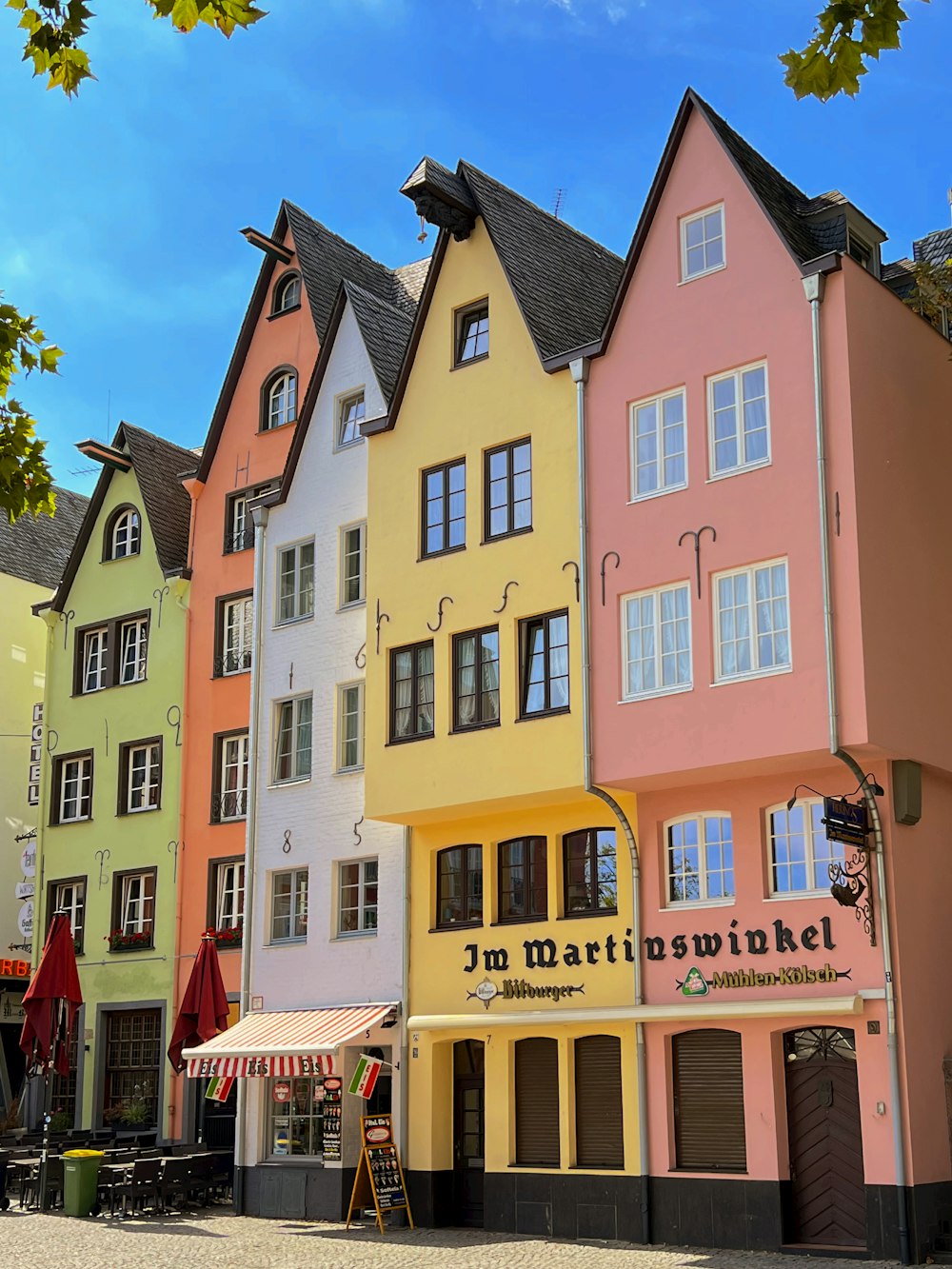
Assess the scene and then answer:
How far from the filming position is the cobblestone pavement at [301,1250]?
65.8 feet

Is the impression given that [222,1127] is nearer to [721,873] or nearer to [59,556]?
[721,873]

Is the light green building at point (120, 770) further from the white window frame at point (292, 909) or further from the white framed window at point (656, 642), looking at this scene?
the white framed window at point (656, 642)

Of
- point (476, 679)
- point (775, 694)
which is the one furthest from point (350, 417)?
point (775, 694)

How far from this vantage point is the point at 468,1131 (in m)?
25.2

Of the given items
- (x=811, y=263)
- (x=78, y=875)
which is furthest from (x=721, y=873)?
(x=78, y=875)

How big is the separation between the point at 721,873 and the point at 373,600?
8024 millimetres

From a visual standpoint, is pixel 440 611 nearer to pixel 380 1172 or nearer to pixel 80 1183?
pixel 380 1172

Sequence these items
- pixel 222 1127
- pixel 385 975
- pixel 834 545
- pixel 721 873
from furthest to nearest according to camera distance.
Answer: pixel 222 1127 → pixel 385 975 → pixel 721 873 → pixel 834 545

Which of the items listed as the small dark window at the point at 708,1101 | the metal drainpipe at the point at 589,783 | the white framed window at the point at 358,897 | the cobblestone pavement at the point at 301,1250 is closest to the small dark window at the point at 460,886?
the white framed window at the point at 358,897

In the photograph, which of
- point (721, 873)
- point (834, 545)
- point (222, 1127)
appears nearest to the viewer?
point (834, 545)

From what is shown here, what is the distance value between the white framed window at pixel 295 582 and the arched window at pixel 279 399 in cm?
409

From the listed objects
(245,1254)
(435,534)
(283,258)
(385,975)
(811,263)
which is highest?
(283,258)

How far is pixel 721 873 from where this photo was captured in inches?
881

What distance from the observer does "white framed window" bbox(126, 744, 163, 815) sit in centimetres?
3409
